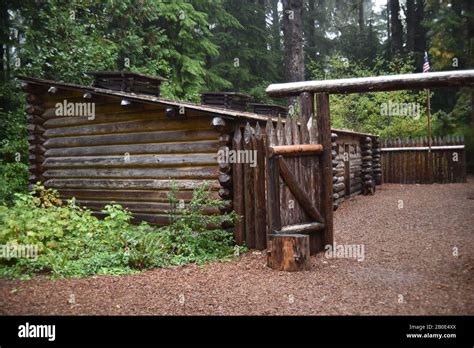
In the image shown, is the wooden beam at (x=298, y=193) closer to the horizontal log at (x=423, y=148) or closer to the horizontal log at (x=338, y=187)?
the horizontal log at (x=338, y=187)

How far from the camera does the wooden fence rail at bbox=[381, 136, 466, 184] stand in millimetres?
22016

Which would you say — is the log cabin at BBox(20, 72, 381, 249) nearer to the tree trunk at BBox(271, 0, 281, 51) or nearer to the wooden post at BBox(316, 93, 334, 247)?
the wooden post at BBox(316, 93, 334, 247)

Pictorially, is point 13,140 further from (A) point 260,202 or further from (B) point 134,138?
(A) point 260,202

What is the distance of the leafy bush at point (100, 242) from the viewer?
743 cm

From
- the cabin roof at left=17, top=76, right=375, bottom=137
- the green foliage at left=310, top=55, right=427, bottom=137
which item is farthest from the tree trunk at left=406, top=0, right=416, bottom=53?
the cabin roof at left=17, top=76, right=375, bottom=137

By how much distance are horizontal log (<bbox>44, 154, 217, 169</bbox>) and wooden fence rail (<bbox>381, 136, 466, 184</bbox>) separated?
16542 millimetres

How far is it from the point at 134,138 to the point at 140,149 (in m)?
0.39

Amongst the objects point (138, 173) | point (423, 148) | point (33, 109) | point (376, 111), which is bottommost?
point (138, 173)

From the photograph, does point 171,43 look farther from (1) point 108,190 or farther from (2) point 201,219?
(2) point 201,219

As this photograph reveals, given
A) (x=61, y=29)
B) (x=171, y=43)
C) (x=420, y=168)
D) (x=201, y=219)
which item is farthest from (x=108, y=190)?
(x=420, y=168)

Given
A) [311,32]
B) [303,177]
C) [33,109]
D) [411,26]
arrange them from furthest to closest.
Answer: [311,32] < [411,26] < [33,109] < [303,177]

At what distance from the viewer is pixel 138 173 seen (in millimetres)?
11531

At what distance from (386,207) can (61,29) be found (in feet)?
49.1

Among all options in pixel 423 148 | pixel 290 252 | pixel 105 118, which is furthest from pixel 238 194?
pixel 423 148
